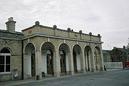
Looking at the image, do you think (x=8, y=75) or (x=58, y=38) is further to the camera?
(x=58, y=38)

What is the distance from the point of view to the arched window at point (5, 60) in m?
19.1

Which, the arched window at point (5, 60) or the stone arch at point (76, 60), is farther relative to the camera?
the stone arch at point (76, 60)

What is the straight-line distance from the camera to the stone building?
1925 cm

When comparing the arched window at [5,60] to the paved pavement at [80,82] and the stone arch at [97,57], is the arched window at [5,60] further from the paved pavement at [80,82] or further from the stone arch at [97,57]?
the stone arch at [97,57]

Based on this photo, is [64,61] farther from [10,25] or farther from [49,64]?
[10,25]

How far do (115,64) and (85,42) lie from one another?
17.2 metres

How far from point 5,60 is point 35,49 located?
11.6 feet

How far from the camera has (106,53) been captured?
→ 45.4 metres

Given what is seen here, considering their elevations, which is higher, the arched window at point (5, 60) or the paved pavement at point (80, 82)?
the arched window at point (5, 60)

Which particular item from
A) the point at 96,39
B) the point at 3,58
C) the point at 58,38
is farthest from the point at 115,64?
the point at 3,58

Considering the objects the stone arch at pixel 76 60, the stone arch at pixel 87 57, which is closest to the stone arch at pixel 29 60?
the stone arch at pixel 76 60

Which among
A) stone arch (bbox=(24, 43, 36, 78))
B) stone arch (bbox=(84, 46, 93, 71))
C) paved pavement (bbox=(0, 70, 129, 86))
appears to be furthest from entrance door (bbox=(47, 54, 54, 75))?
stone arch (bbox=(84, 46, 93, 71))

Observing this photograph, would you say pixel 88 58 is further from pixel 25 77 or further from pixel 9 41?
pixel 9 41

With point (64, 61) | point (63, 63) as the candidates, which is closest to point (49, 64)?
point (63, 63)
